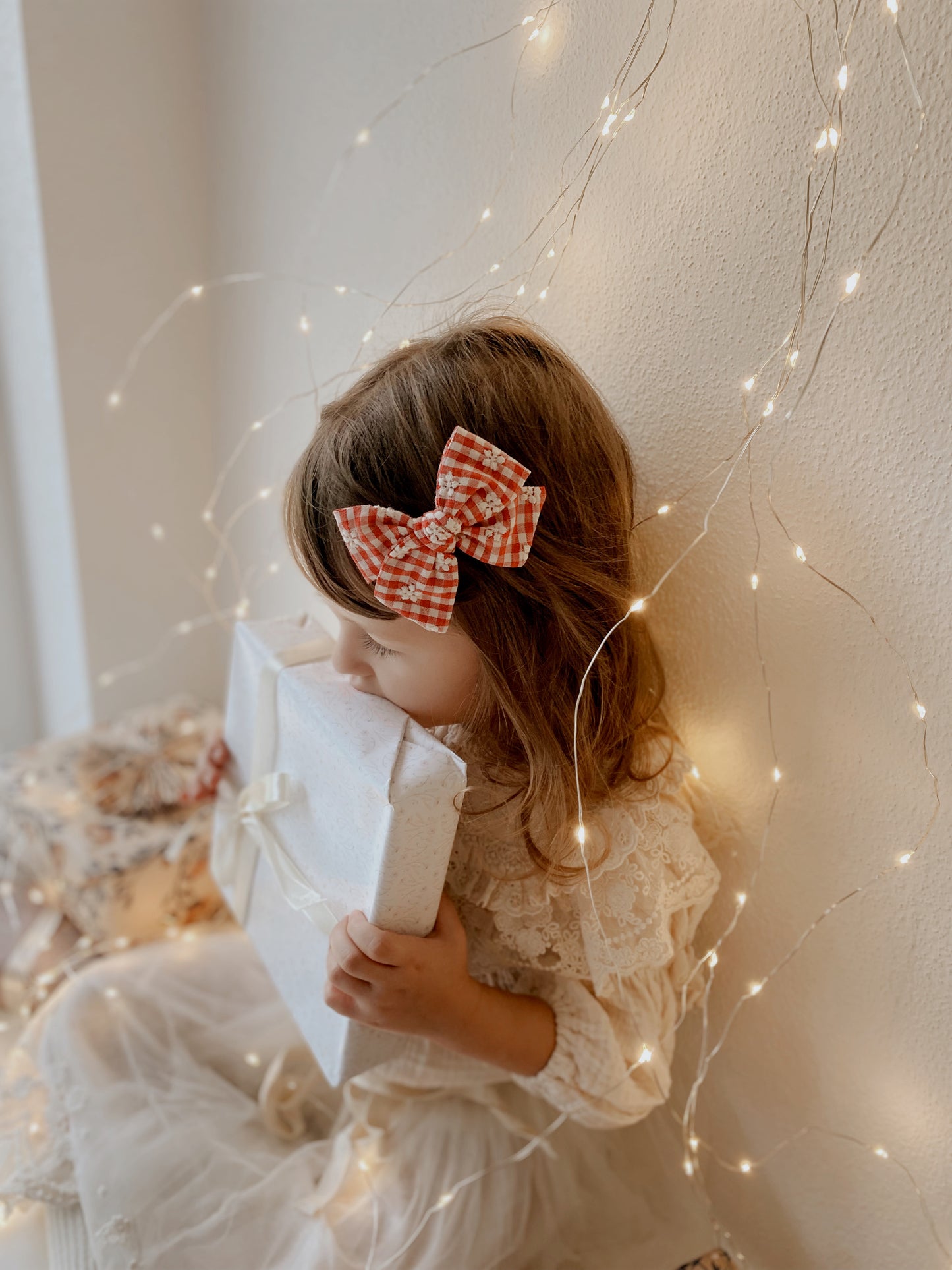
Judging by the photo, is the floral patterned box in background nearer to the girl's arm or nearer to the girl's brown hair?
the girl's arm

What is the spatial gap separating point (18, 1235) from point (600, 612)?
0.77 m

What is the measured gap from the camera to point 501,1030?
0.75m

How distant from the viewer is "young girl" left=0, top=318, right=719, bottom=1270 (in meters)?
0.62

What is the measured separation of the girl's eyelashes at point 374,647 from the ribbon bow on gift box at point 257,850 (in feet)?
0.47

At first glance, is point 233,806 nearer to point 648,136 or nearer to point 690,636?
point 690,636

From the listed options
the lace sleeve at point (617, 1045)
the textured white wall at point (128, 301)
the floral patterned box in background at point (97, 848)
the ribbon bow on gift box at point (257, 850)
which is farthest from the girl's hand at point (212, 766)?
the textured white wall at point (128, 301)

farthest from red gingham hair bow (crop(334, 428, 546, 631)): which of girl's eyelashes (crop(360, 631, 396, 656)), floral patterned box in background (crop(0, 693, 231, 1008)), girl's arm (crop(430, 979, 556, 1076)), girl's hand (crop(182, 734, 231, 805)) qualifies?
floral patterned box in background (crop(0, 693, 231, 1008))

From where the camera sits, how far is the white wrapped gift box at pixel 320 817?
2.06 feet

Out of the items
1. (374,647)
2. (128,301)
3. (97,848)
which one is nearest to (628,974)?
(374,647)

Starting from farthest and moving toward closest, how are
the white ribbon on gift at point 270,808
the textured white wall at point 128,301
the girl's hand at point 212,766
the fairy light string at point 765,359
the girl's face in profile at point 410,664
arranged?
the textured white wall at point 128,301 → the girl's hand at point 212,766 → the white ribbon on gift at point 270,808 → the girl's face in profile at point 410,664 → the fairy light string at point 765,359

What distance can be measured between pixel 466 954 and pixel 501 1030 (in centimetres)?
8

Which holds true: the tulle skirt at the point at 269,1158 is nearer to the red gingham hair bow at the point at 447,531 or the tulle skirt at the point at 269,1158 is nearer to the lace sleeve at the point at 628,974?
the lace sleeve at the point at 628,974

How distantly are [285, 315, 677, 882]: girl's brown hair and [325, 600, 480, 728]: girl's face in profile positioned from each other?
1cm

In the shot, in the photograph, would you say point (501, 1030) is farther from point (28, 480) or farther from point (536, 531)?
point (28, 480)
